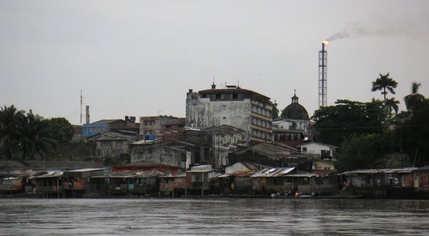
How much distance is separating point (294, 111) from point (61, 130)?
52.8m

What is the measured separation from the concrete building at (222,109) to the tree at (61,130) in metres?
21.2

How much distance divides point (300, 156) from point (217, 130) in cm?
1261

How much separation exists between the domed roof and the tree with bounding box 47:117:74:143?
4771 cm

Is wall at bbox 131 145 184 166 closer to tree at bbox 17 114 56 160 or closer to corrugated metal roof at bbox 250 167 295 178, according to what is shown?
tree at bbox 17 114 56 160

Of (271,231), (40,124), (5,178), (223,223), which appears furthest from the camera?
(40,124)

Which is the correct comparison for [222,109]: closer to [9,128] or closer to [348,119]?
[348,119]

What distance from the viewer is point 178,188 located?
290 ft

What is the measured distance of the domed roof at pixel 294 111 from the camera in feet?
550

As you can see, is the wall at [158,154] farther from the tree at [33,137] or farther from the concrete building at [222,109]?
the concrete building at [222,109]

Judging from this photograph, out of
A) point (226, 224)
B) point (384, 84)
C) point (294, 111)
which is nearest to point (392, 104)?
point (384, 84)

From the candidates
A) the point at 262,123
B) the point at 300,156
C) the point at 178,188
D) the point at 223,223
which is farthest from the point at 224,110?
the point at 223,223

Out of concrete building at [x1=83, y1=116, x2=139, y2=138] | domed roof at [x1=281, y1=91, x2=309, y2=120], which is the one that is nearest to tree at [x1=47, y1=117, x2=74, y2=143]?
concrete building at [x1=83, y1=116, x2=139, y2=138]

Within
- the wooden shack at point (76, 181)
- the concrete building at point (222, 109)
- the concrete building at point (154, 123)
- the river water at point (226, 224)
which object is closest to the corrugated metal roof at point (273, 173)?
the wooden shack at point (76, 181)

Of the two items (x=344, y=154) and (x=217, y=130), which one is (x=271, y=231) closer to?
(x=344, y=154)
